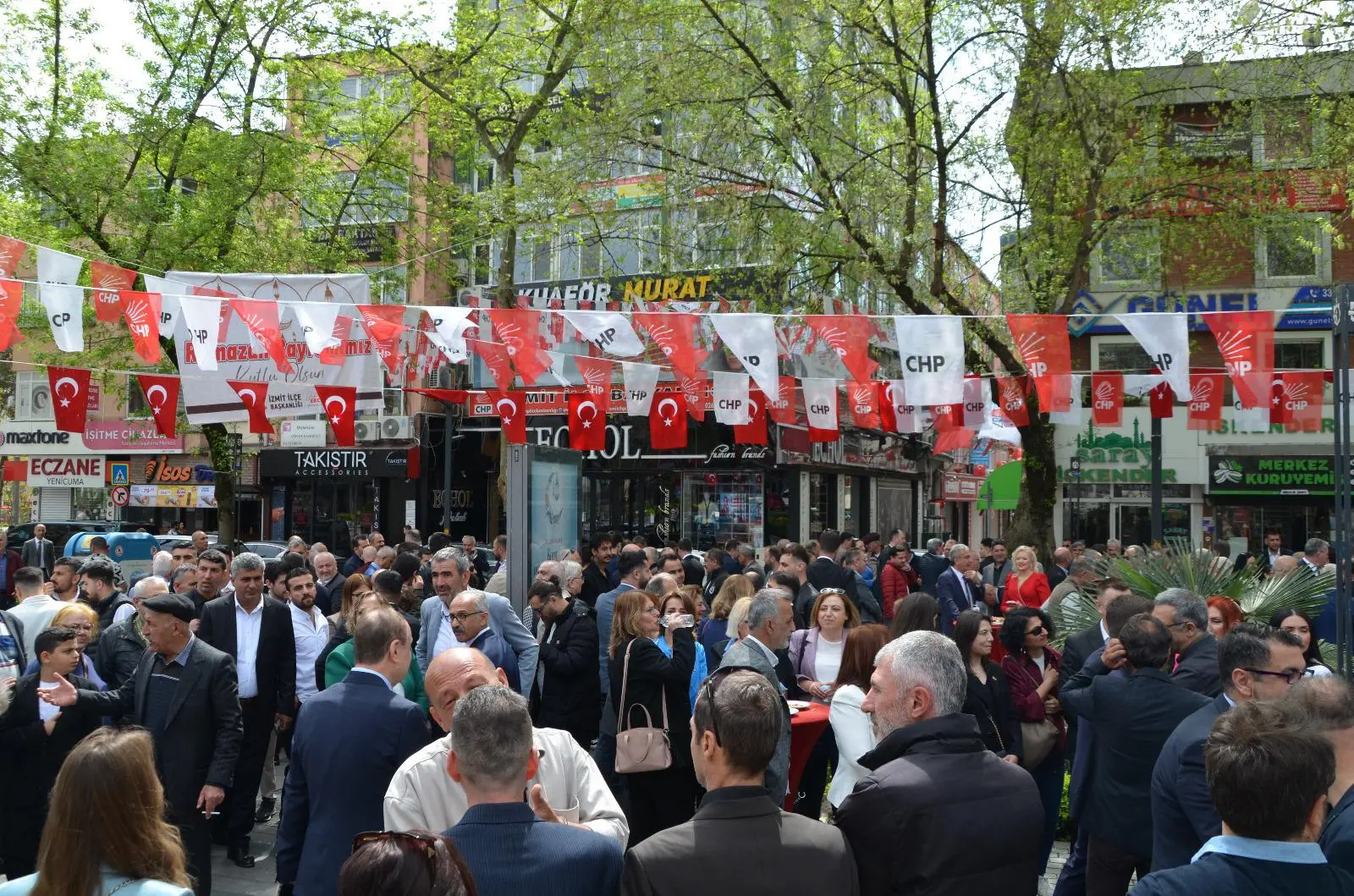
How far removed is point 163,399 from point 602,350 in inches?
221

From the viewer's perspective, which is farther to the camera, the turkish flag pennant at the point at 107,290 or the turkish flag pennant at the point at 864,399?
the turkish flag pennant at the point at 864,399

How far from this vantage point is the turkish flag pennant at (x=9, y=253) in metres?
9.54

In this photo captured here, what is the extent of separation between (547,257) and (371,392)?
15.8 m

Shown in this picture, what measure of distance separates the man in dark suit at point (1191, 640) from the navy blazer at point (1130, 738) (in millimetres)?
718

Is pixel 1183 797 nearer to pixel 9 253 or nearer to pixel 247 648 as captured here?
pixel 247 648

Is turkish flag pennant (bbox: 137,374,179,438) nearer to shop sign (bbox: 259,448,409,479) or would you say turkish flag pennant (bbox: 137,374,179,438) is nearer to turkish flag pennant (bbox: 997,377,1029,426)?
turkish flag pennant (bbox: 997,377,1029,426)

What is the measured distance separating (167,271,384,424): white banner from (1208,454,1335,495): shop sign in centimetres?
2255

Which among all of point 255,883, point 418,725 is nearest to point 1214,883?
point 418,725

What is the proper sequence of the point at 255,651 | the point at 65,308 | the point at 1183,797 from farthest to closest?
1. the point at 65,308
2. the point at 255,651
3. the point at 1183,797

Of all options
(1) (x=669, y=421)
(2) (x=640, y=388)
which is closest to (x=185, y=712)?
(2) (x=640, y=388)

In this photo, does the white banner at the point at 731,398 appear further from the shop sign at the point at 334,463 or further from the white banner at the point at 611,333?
the shop sign at the point at 334,463

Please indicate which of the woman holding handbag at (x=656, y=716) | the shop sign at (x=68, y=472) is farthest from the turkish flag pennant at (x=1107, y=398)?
the shop sign at (x=68, y=472)

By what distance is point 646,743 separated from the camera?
6043mm

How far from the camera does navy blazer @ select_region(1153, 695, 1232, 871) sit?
3932 mm
